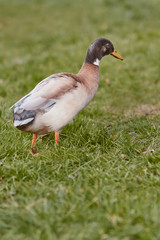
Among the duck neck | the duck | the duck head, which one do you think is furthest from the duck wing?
the duck head

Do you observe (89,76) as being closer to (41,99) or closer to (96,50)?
(96,50)

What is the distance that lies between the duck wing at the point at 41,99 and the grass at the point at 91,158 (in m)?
0.36

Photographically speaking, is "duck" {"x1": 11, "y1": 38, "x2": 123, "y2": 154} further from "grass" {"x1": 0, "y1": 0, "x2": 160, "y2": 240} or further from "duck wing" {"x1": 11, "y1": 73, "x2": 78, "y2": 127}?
"grass" {"x1": 0, "y1": 0, "x2": 160, "y2": 240}

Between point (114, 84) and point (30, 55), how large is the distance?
232 centimetres

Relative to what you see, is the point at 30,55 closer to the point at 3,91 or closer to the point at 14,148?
the point at 3,91

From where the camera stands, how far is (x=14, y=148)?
11.2ft

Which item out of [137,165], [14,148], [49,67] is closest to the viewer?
[137,165]

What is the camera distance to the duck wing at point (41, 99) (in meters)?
3.23

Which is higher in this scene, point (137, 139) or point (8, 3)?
point (8, 3)

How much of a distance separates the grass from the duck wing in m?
0.36

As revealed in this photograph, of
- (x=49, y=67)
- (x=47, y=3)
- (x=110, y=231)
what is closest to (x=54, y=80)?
(x=110, y=231)

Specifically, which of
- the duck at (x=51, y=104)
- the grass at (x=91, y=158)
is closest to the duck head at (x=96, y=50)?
the duck at (x=51, y=104)

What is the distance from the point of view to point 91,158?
10.7 ft

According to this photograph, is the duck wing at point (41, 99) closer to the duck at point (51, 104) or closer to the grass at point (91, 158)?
the duck at point (51, 104)
